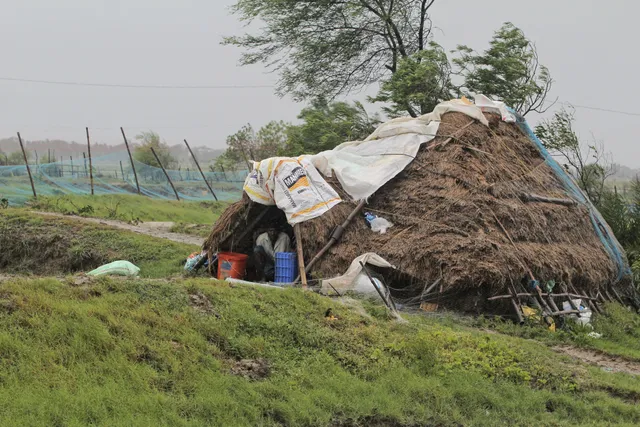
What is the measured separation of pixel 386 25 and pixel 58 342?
67.0ft

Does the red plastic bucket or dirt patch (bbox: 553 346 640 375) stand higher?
the red plastic bucket

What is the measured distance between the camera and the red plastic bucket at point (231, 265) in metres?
11.2

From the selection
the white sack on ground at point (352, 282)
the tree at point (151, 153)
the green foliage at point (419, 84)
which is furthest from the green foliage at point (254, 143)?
the white sack on ground at point (352, 282)

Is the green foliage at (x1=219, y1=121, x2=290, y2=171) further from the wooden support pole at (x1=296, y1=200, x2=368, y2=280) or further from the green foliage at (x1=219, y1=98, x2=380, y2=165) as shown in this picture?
the wooden support pole at (x1=296, y1=200, x2=368, y2=280)

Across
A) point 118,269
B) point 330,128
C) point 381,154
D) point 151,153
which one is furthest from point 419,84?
point 151,153

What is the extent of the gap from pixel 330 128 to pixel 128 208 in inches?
289

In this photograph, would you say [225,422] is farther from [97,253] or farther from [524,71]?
[524,71]

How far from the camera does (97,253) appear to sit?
46.5 ft

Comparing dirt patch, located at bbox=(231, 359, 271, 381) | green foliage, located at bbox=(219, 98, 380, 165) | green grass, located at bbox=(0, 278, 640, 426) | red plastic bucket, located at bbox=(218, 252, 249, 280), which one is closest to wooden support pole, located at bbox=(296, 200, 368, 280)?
red plastic bucket, located at bbox=(218, 252, 249, 280)

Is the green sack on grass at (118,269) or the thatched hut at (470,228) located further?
the green sack on grass at (118,269)

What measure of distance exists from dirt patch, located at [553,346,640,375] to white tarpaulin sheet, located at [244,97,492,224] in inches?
167

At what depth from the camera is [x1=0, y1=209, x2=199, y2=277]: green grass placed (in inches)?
554

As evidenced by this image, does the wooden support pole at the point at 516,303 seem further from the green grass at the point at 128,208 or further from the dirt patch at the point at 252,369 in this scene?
the green grass at the point at 128,208

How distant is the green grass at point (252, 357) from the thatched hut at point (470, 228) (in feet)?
7.72
